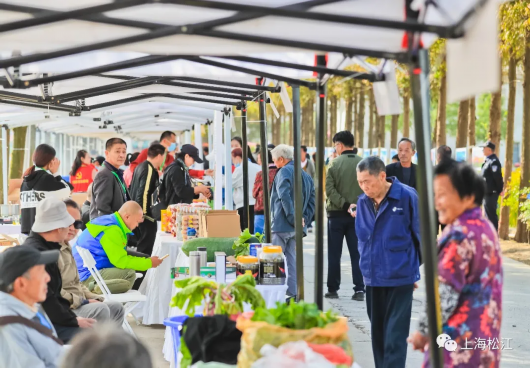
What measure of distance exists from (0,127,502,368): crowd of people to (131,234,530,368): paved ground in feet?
1.90

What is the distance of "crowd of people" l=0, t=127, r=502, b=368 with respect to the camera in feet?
12.9

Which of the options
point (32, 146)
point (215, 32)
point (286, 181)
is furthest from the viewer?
point (32, 146)

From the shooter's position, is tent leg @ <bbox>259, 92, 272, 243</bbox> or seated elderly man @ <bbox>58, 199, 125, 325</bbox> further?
tent leg @ <bbox>259, 92, 272, 243</bbox>

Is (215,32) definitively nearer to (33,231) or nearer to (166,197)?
(33,231)

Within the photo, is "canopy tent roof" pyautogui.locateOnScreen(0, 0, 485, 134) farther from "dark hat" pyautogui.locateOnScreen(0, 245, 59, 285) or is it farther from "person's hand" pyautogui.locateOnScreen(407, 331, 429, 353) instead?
"person's hand" pyautogui.locateOnScreen(407, 331, 429, 353)

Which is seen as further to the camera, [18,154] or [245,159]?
[18,154]

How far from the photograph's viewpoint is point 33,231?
5.56m

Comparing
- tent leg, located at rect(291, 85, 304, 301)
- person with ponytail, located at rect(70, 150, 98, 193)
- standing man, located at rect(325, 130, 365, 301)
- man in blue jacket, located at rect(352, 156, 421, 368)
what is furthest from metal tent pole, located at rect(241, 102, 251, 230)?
person with ponytail, located at rect(70, 150, 98, 193)

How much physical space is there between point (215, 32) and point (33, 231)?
7.47ft

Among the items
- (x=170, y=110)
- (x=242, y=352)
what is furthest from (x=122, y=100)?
(x=242, y=352)

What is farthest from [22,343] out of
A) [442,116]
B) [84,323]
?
[442,116]

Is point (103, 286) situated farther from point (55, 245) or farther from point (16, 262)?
point (16, 262)

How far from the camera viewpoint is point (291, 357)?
10.8 feet

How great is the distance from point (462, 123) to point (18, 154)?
466 inches
